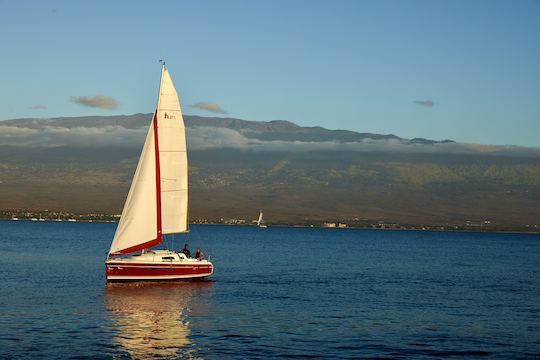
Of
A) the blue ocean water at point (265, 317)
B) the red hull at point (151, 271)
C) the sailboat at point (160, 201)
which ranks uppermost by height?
the sailboat at point (160, 201)

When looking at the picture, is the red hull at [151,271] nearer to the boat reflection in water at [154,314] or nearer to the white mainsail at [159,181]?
the boat reflection in water at [154,314]

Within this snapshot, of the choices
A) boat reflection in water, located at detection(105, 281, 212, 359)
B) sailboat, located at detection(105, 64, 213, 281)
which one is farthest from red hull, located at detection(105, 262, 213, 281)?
boat reflection in water, located at detection(105, 281, 212, 359)

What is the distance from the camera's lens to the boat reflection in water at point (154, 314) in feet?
125

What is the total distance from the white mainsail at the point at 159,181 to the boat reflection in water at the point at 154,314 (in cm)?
416

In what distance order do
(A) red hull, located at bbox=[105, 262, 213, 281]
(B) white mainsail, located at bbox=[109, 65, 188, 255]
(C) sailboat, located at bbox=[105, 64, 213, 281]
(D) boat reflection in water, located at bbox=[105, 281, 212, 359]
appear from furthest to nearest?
(B) white mainsail, located at bbox=[109, 65, 188, 255]
(C) sailboat, located at bbox=[105, 64, 213, 281]
(A) red hull, located at bbox=[105, 262, 213, 281]
(D) boat reflection in water, located at bbox=[105, 281, 212, 359]

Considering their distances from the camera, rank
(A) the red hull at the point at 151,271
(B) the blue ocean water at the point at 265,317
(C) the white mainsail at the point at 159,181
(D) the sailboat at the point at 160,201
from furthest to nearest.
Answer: (C) the white mainsail at the point at 159,181 < (D) the sailboat at the point at 160,201 < (A) the red hull at the point at 151,271 < (B) the blue ocean water at the point at 265,317

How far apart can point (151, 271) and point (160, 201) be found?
18.5ft

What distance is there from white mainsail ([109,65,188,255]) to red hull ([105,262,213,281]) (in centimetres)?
192

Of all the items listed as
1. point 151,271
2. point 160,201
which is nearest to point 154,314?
point 151,271

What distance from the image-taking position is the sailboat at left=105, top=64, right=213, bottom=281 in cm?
6328

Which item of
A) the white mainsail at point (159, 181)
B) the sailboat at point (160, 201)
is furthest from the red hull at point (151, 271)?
the white mainsail at point (159, 181)

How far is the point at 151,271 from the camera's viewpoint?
62875 mm

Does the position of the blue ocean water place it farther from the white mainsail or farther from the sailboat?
the white mainsail

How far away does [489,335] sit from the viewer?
4400 centimetres
